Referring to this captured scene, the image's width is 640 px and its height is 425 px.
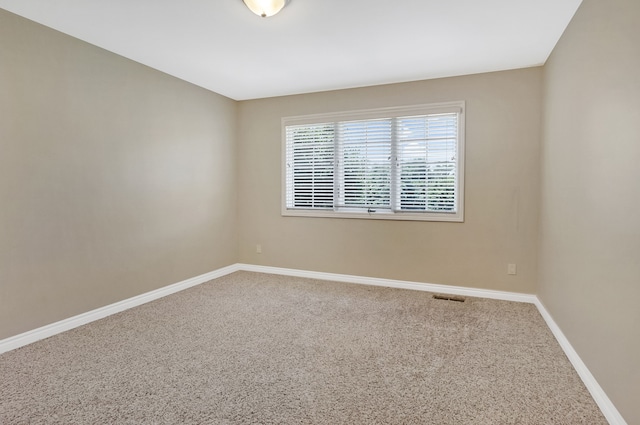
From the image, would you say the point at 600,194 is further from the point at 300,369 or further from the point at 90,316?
the point at 90,316

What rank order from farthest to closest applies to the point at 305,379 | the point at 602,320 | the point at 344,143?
the point at 344,143 < the point at 305,379 < the point at 602,320

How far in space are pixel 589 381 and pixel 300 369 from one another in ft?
5.66

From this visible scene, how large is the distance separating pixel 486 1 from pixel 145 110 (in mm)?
3217

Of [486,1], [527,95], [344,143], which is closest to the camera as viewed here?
[486,1]

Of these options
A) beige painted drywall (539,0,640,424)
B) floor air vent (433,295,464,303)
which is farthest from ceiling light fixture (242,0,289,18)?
floor air vent (433,295,464,303)

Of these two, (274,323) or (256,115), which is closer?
(274,323)

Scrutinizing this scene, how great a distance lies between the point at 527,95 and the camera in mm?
3375

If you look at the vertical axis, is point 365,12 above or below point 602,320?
above

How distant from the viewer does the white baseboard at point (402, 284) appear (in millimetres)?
3525

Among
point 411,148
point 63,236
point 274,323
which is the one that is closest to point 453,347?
point 274,323

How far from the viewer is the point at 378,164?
4.05 m

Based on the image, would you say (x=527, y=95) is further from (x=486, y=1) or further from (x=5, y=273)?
(x=5, y=273)

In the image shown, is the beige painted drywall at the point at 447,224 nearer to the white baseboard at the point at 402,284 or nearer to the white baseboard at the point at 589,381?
the white baseboard at the point at 402,284

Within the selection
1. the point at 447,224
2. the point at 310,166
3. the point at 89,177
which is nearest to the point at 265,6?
the point at 89,177
